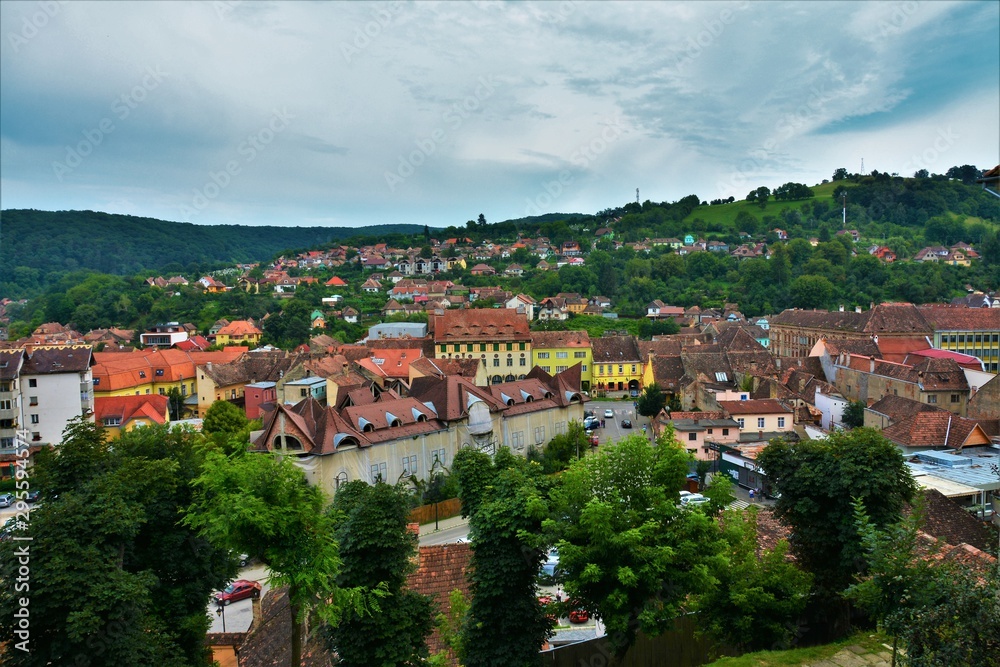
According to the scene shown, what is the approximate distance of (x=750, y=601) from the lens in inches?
471

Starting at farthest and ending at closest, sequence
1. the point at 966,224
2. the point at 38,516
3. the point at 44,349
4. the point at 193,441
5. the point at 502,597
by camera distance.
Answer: the point at 966,224 < the point at 44,349 < the point at 193,441 < the point at 502,597 < the point at 38,516

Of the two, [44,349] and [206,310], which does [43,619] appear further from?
[206,310]

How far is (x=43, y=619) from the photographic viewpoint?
407 inches

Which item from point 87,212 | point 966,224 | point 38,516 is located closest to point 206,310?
point 38,516

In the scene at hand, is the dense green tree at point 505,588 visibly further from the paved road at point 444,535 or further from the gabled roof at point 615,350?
the gabled roof at point 615,350

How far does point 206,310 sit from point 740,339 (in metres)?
73.9

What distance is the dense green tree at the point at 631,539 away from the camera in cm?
1064

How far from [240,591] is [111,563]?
→ 1325 cm

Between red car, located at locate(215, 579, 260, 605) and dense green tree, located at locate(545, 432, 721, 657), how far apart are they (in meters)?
15.4

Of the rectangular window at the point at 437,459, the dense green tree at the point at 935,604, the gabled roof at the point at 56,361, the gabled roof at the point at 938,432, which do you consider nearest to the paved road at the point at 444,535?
the rectangular window at the point at 437,459

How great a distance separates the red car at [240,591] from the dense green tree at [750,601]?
54.0 feet

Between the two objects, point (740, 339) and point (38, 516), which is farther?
point (740, 339)

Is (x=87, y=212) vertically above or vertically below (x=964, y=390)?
above

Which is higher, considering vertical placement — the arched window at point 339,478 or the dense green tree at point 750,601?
the dense green tree at point 750,601
